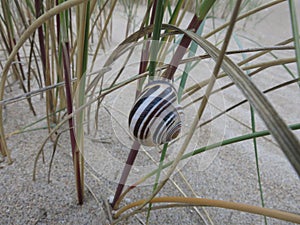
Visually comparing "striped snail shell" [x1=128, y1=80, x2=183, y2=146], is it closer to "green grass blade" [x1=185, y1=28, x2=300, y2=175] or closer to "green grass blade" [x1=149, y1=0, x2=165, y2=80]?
"green grass blade" [x1=149, y1=0, x2=165, y2=80]

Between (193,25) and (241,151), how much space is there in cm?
57

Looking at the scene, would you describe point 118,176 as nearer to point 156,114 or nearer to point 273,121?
point 156,114

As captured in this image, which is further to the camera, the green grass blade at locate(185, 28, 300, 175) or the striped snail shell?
the striped snail shell

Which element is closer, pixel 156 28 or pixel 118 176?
pixel 156 28

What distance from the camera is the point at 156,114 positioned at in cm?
30

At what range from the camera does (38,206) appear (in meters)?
0.48

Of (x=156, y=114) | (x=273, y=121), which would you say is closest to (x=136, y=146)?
(x=156, y=114)

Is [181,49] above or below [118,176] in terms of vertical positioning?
above

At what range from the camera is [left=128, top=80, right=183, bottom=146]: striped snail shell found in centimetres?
30

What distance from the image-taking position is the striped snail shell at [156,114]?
300 millimetres

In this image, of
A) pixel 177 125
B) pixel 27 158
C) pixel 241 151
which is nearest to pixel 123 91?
pixel 177 125

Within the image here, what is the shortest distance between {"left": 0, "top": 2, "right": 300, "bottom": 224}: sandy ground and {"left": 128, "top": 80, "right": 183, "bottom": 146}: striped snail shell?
0.43 feet

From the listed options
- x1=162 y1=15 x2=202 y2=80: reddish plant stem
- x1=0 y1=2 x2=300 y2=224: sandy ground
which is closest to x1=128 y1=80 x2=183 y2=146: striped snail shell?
x1=162 y1=15 x2=202 y2=80: reddish plant stem

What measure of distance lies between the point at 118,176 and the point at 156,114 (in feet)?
0.78
